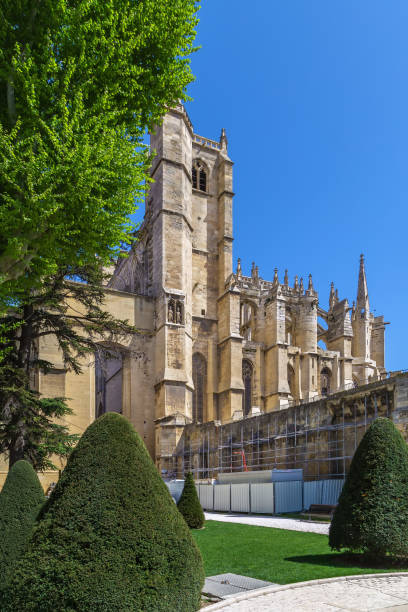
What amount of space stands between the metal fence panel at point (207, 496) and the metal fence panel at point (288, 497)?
4.22 meters

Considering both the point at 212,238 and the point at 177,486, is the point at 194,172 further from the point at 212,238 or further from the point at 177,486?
the point at 177,486

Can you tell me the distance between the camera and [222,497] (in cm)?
1994

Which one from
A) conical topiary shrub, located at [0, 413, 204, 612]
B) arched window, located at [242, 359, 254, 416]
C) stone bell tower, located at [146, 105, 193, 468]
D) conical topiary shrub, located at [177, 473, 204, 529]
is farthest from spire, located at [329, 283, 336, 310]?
conical topiary shrub, located at [0, 413, 204, 612]

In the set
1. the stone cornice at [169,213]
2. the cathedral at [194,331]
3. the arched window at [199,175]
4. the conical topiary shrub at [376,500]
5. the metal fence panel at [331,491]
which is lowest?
the metal fence panel at [331,491]

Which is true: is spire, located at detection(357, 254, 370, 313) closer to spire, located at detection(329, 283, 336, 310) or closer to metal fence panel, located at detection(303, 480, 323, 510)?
spire, located at detection(329, 283, 336, 310)

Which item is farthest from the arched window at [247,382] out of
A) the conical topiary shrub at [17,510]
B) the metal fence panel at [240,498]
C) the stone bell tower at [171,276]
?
the conical topiary shrub at [17,510]

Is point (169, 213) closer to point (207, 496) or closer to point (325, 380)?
point (207, 496)

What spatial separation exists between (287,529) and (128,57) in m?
10.4

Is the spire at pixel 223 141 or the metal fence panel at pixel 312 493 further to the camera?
the spire at pixel 223 141

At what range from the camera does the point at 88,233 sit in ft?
26.3

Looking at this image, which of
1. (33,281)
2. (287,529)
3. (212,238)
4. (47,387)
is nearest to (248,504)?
(287,529)

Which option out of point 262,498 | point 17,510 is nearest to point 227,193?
point 262,498

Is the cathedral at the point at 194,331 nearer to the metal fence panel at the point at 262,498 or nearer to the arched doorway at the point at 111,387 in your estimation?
the arched doorway at the point at 111,387

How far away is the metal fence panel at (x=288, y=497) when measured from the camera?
17.1 metres
